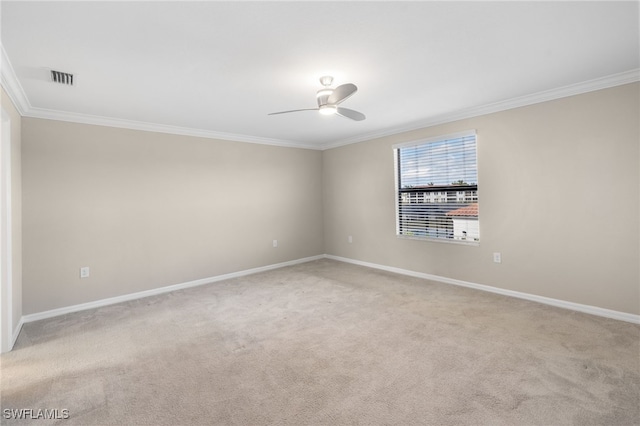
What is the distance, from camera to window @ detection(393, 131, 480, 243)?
422 centimetres

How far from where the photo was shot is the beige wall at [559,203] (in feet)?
9.93

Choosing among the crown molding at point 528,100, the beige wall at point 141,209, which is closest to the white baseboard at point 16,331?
the beige wall at point 141,209

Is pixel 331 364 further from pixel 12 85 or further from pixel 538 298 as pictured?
pixel 12 85

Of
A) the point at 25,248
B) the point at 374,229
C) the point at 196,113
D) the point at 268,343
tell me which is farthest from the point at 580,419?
the point at 25,248

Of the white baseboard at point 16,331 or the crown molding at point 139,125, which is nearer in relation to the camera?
the white baseboard at point 16,331

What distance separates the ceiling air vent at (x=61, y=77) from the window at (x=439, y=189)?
13.7ft

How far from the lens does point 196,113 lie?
3.84m

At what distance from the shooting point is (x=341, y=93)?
2.58 m

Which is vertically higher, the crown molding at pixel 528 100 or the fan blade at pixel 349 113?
the crown molding at pixel 528 100

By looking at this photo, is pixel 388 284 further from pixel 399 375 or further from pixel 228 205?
pixel 228 205

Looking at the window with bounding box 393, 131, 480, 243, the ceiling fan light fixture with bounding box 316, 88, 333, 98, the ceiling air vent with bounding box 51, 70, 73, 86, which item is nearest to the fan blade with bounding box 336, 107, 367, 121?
the ceiling fan light fixture with bounding box 316, 88, 333, 98

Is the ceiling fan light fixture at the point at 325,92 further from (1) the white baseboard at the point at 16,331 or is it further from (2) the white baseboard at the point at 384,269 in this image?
(1) the white baseboard at the point at 16,331

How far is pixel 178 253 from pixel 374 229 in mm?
3234

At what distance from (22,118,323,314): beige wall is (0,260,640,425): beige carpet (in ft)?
1.94
